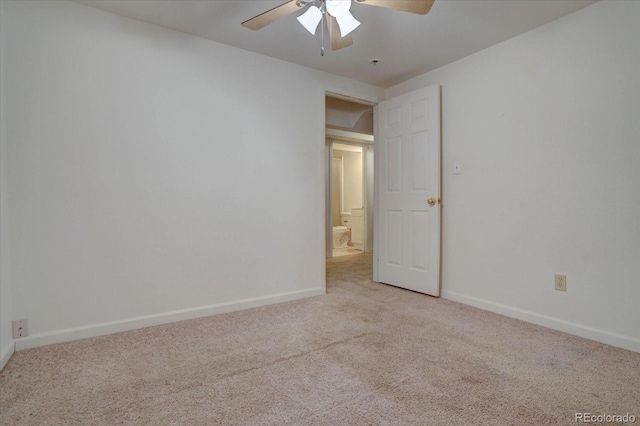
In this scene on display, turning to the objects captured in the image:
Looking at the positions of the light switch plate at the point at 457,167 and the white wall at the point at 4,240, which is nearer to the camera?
the white wall at the point at 4,240

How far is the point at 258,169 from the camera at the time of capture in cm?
292

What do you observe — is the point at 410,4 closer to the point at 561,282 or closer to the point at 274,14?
the point at 274,14

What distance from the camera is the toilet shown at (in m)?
6.71

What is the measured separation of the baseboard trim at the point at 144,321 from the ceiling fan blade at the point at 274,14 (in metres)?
2.14

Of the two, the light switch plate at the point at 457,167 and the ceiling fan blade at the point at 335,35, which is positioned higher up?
the ceiling fan blade at the point at 335,35

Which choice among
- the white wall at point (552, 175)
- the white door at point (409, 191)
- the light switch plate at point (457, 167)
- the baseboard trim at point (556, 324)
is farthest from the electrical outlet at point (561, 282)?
the light switch plate at point (457, 167)

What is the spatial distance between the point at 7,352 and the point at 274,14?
2.50 meters

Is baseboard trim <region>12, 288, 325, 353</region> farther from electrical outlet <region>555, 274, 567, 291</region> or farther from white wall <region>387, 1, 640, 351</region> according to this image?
electrical outlet <region>555, 274, 567, 291</region>

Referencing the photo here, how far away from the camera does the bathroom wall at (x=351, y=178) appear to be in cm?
742

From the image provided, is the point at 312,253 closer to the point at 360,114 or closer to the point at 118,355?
the point at 118,355

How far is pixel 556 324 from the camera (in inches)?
92.8

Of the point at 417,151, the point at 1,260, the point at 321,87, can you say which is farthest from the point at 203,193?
the point at 417,151

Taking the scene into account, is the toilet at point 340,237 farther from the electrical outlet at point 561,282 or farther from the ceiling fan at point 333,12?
the ceiling fan at point 333,12

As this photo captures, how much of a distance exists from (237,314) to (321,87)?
2.33m
